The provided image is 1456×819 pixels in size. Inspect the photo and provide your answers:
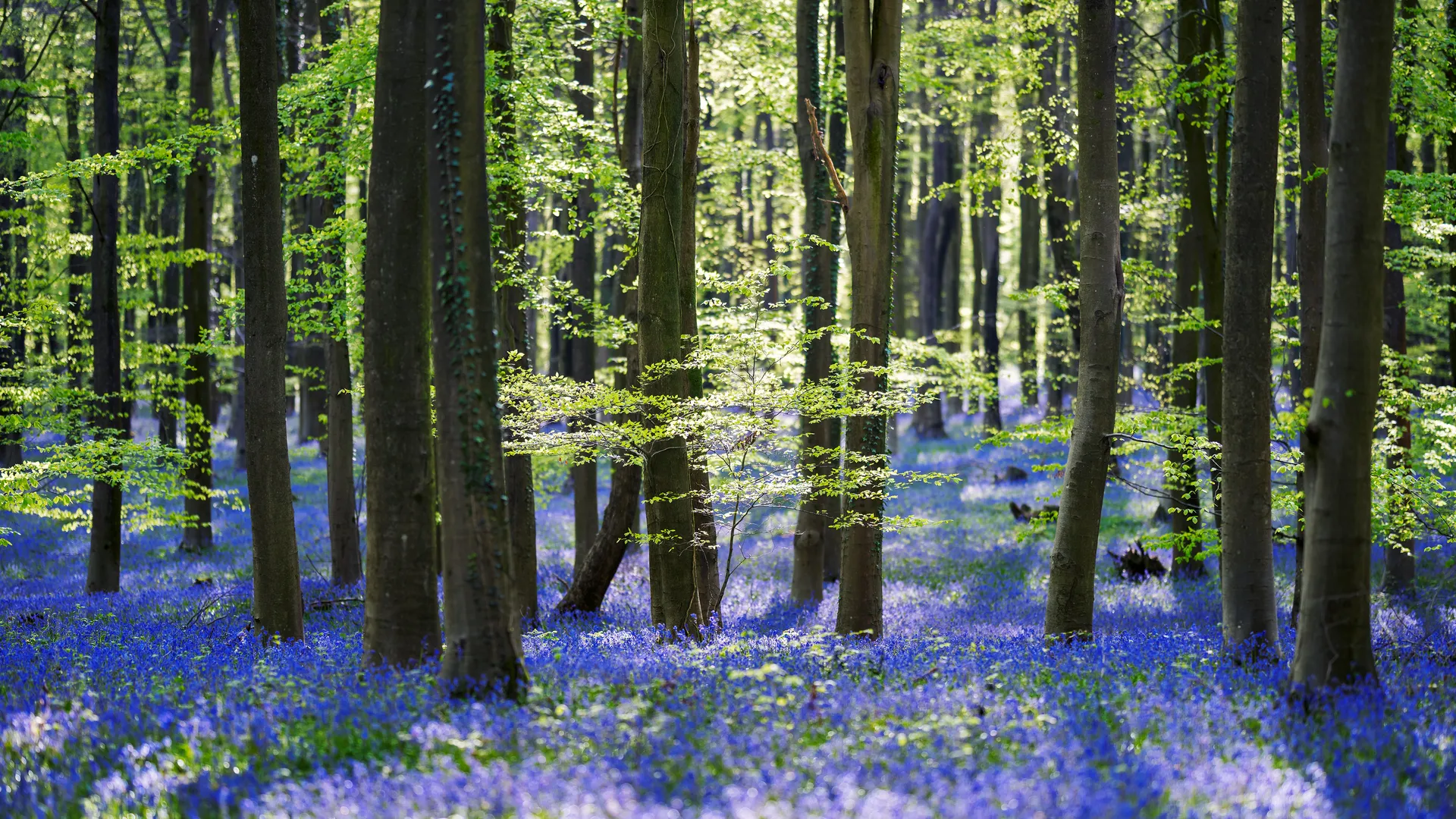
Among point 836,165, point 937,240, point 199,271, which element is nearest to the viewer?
point 836,165

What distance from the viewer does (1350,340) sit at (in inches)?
215

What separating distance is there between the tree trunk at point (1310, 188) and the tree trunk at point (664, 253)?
604 centimetres

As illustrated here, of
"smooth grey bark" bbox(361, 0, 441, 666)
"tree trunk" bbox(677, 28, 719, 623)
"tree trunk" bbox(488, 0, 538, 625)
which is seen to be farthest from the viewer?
"tree trunk" bbox(488, 0, 538, 625)

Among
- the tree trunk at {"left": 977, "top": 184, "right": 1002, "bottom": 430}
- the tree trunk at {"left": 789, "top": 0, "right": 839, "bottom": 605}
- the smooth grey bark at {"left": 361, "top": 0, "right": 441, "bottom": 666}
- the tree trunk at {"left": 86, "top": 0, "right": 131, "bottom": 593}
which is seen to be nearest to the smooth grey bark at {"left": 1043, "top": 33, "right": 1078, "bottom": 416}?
the tree trunk at {"left": 977, "top": 184, "right": 1002, "bottom": 430}

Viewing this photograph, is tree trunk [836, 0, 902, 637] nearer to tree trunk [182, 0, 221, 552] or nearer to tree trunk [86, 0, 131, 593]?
tree trunk [86, 0, 131, 593]

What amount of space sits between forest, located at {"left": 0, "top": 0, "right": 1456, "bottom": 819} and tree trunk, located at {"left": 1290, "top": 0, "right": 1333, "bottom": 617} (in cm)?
5

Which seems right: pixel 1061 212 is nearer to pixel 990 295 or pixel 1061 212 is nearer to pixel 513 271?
pixel 513 271

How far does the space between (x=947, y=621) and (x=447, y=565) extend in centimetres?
843

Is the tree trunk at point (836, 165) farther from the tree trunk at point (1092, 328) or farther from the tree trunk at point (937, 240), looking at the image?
the tree trunk at point (937, 240)

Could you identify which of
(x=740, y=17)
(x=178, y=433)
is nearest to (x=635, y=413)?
(x=740, y=17)

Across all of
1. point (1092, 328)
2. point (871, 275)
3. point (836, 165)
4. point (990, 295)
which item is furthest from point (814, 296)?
point (990, 295)

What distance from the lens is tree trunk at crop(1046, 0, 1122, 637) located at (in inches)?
327

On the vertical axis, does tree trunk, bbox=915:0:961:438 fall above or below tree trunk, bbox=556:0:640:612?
above

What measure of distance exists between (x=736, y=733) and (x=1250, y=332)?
202 inches
